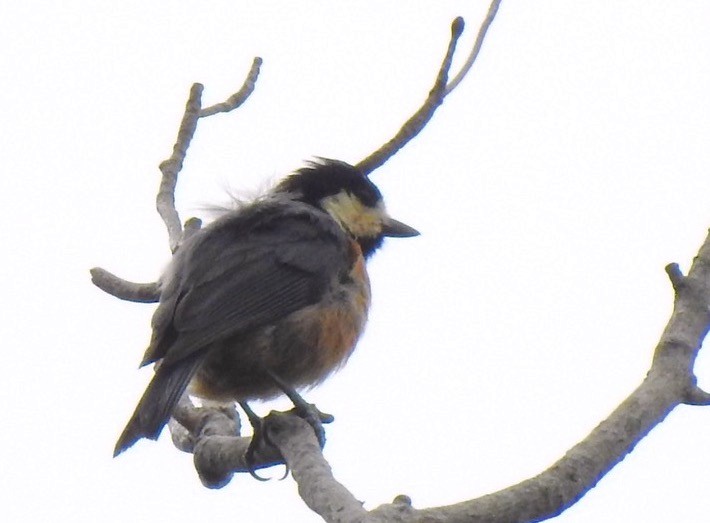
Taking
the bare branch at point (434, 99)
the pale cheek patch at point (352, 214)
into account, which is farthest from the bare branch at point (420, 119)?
the pale cheek patch at point (352, 214)

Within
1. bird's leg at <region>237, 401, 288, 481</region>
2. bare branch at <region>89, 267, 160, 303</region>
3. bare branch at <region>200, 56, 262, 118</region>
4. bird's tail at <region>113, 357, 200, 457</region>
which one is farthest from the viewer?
bare branch at <region>200, 56, 262, 118</region>

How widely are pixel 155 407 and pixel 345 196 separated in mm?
1803

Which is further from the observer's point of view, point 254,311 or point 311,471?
point 254,311

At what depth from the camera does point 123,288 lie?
4922 mm

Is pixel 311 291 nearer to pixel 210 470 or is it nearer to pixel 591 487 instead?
pixel 210 470

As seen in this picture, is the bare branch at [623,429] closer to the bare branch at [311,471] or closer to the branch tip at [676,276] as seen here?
the branch tip at [676,276]

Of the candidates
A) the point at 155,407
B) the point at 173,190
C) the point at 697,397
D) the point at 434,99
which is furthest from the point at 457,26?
the point at 697,397

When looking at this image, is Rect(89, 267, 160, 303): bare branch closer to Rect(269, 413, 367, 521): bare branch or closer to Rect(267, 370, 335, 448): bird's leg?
Rect(267, 370, 335, 448): bird's leg

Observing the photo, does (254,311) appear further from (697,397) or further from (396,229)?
(697,397)

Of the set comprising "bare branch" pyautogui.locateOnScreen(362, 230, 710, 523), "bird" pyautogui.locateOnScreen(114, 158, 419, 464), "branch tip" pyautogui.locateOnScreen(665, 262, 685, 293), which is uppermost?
"bird" pyautogui.locateOnScreen(114, 158, 419, 464)

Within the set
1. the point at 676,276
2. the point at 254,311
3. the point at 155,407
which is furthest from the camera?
the point at 254,311

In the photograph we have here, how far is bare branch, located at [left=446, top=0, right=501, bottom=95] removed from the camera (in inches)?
201

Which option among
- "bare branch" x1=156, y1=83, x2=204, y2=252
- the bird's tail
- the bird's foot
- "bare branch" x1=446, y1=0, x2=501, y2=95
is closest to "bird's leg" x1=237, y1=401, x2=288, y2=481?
the bird's foot

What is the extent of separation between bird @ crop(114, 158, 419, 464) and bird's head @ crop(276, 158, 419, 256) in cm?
26
